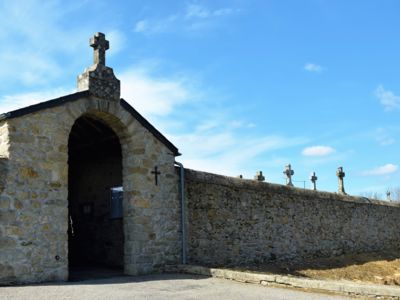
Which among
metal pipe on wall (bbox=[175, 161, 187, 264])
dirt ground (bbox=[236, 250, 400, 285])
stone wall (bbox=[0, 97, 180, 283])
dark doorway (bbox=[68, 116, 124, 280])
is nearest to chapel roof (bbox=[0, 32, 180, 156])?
stone wall (bbox=[0, 97, 180, 283])

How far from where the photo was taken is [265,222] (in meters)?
13.0

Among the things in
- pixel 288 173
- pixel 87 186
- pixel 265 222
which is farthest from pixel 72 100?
pixel 288 173

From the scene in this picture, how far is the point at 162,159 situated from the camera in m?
10.4

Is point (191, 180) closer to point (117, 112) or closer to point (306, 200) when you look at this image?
point (117, 112)

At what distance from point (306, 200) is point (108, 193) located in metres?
6.56

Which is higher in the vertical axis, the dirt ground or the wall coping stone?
the wall coping stone

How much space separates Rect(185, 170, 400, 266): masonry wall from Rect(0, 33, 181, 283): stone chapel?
36.8 inches

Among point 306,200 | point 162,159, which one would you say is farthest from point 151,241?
point 306,200

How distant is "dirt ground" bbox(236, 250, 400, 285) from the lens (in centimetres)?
1218

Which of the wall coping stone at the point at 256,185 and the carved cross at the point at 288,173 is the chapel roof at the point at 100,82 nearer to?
the wall coping stone at the point at 256,185

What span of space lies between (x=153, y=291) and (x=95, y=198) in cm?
555

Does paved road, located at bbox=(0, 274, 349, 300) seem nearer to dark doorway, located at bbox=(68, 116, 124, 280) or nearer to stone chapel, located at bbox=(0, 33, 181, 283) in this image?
stone chapel, located at bbox=(0, 33, 181, 283)

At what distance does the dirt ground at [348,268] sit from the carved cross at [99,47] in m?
6.01

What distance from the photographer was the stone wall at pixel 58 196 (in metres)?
7.72
